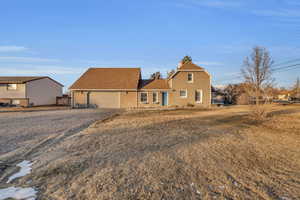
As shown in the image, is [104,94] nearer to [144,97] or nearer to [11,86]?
[144,97]

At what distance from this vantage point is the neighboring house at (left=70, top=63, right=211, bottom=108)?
2123 centimetres

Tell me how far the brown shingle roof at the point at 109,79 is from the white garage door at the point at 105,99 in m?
0.89

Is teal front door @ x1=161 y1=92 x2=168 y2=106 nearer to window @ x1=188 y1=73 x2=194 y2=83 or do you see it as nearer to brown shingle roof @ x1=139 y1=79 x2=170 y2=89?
brown shingle roof @ x1=139 y1=79 x2=170 y2=89

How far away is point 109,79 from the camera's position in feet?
74.9

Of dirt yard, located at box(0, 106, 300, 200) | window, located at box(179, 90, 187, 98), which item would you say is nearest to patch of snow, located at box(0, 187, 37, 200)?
dirt yard, located at box(0, 106, 300, 200)

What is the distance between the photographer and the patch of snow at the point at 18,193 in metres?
2.72

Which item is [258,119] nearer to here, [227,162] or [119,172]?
[227,162]

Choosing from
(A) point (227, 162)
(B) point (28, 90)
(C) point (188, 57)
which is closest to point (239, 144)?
(A) point (227, 162)

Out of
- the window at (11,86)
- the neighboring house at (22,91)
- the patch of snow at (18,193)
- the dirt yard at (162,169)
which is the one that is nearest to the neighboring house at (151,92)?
the neighboring house at (22,91)

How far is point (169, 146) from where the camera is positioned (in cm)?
541

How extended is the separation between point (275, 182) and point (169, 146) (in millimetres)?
2832

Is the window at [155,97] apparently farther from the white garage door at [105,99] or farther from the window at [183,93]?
the white garage door at [105,99]

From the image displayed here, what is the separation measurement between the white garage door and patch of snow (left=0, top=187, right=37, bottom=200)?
61.0ft

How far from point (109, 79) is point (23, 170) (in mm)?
19749
